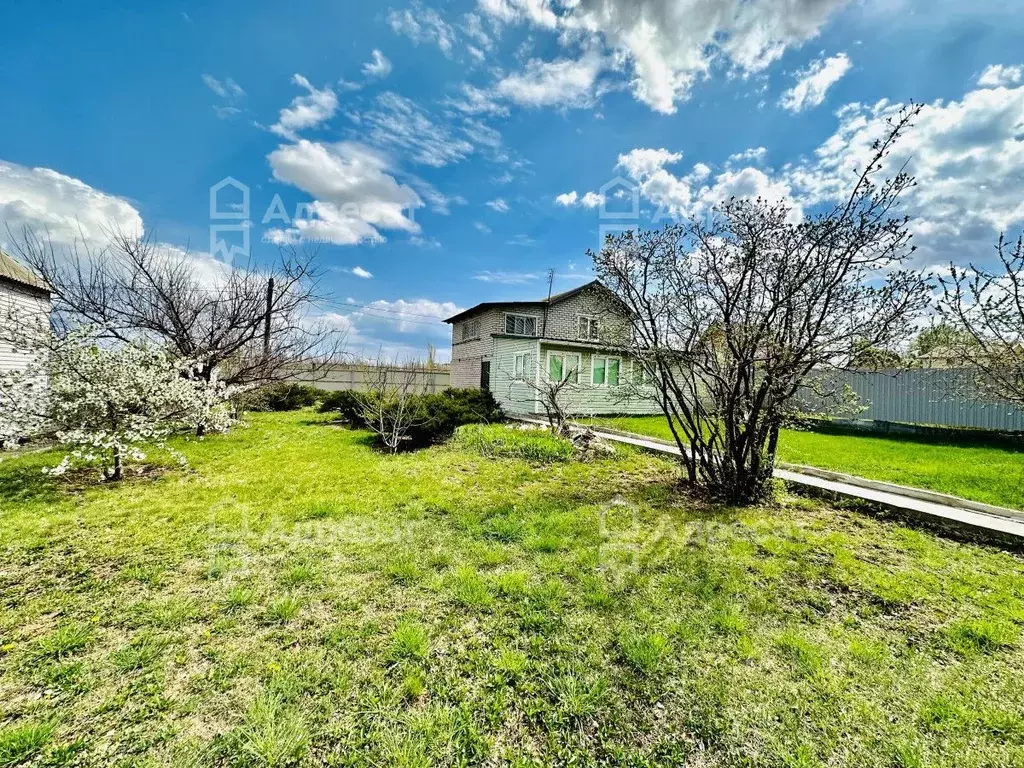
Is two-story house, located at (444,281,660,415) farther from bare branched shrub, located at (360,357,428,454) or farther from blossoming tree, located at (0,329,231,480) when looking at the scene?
blossoming tree, located at (0,329,231,480)

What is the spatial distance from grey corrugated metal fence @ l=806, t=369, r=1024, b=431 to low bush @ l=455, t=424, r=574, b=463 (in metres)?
7.49

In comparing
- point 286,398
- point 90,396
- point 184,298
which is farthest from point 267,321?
point 286,398

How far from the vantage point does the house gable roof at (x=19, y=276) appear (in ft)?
30.0

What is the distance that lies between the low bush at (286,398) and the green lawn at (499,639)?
37.6 feet

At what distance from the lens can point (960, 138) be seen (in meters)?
4.63

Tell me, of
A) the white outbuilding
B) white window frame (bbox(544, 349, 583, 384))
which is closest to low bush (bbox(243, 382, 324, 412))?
the white outbuilding

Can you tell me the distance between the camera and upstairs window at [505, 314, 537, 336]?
51.0 ft

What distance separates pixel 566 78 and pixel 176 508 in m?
9.31

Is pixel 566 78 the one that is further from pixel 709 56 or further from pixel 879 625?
pixel 879 625

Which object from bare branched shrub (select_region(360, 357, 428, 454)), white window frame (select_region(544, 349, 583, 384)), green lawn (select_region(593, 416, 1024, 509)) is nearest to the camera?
green lawn (select_region(593, 416, 1024, 509))

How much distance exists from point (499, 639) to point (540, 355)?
11.2 meters

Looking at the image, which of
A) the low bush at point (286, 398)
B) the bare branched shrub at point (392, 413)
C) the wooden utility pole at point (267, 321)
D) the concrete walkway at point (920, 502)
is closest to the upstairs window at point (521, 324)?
the bare branched shrub at point (392, 413)

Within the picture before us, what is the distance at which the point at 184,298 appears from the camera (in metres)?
9.76

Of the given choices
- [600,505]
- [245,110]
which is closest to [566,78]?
[245,110]
